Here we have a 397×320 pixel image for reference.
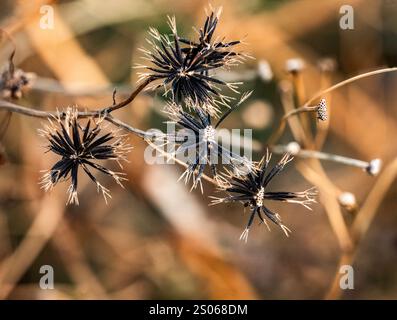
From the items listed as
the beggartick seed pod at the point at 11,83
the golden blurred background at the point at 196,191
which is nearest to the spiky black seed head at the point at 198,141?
the beggartick seed pod at the point at 11,83

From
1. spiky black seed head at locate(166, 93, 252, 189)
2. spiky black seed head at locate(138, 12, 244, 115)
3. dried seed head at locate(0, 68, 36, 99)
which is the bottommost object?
spiky black seed head at locate(166, 93, 252, 189)

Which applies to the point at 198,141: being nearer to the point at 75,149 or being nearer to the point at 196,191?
the point at 75,149

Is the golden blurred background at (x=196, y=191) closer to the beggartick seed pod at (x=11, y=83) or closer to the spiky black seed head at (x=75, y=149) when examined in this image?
the beggartick seed pod at (x=11, y=83)

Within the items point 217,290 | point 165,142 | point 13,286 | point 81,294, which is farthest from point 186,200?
point 165,142

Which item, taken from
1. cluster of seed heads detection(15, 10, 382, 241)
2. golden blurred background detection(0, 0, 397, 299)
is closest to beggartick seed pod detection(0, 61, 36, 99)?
cluster of seed heads detection(15, 10, 382, 241)

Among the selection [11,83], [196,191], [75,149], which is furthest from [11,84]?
[196,191]

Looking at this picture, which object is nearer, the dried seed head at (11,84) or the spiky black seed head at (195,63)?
the spiky black seed head at (195,63)

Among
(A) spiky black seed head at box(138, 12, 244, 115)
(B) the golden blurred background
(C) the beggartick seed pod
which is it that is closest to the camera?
(A) spiky black seed head at box(138, 12, 244, 115)

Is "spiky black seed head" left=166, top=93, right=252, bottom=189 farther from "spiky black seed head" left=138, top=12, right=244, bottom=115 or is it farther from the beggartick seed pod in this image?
the beggartick seed pod
